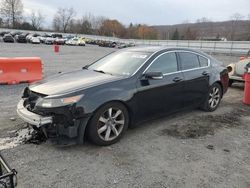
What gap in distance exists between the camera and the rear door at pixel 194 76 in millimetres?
5658

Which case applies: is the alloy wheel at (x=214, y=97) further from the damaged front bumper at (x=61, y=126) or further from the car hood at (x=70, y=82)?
the damaged front bumper at (x=61, y=126)

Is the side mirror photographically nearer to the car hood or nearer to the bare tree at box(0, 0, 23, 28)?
the car hood

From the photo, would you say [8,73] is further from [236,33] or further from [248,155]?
[236,33]

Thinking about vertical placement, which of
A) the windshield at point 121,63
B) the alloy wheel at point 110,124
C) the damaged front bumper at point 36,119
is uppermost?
the windshield at point 121,63

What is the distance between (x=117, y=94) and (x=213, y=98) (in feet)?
10.1

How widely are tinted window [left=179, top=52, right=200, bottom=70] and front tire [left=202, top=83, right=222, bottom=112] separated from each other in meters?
0.77

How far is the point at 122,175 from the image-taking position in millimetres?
3586

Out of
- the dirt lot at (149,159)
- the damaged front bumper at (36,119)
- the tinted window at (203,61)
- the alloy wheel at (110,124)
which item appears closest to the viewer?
the dirt lot at (149,159)

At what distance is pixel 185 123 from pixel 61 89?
8.83 feet

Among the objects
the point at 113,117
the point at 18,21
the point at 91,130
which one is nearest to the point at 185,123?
the point at 113,117

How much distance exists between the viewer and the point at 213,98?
6.54 meters

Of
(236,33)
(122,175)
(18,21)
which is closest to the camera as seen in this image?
(122,175)

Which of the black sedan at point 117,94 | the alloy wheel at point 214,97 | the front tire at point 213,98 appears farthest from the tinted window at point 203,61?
the alloy wheel at point 214,97

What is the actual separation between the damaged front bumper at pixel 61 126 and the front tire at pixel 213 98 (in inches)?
133
